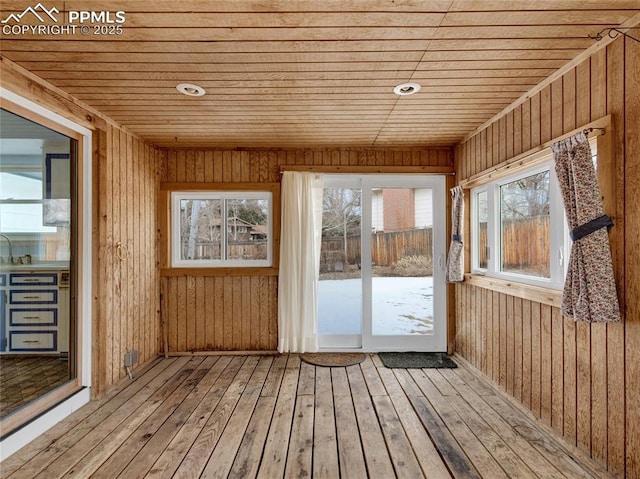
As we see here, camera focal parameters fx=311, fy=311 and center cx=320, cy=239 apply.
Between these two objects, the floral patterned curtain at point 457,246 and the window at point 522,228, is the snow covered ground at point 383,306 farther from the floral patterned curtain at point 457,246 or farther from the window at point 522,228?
the window at point 522,228

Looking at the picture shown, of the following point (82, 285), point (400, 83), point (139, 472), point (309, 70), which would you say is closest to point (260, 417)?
point (139, 472)

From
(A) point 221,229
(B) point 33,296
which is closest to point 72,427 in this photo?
(B) point 33,296

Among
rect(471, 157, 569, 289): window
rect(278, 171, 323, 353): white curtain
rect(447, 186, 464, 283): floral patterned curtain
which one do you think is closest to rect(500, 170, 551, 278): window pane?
rect(471, 157, 569, 289): window

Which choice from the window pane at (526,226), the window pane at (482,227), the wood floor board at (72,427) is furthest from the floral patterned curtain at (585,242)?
the wood floor board at (72,427)

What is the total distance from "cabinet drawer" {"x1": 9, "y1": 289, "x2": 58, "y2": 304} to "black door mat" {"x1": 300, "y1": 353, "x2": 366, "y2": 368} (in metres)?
2.28

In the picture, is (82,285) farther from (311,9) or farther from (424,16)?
(424,16)

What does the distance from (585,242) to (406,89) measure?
146 cm

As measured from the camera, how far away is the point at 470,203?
327cm

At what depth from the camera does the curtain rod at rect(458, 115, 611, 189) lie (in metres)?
1.68

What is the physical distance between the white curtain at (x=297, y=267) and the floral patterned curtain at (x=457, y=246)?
1.42 meters

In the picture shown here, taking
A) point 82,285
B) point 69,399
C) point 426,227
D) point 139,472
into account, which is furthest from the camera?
point 426,227

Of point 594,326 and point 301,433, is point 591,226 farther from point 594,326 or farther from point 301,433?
point 301,433

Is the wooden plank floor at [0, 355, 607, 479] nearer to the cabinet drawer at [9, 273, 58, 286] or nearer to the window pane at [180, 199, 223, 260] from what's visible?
the cabinet drawer at [9, 273, 58, 286]

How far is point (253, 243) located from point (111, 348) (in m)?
1.65
